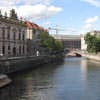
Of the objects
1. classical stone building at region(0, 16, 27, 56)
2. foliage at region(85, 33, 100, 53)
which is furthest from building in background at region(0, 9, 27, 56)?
foliage at region(85, 33, 100, 53)

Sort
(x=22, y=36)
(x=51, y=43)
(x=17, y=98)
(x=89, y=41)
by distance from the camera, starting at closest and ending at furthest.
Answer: (x=17, y=98), (x=22, y=36), (x=51, y=43), (x=89, y=41)

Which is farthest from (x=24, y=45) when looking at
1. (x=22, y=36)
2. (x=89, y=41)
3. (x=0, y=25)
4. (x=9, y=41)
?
(x=89, y=41)

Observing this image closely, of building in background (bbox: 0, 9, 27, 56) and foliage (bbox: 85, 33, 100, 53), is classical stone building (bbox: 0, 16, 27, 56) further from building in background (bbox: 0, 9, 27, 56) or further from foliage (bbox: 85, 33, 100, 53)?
foliage (bbox: 85, 33, 100, 53)

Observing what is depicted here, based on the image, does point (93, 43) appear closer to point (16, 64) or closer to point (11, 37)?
point (11, 37)

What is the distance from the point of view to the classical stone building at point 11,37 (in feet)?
221

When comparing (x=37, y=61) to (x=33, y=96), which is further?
(x=37, y=61)

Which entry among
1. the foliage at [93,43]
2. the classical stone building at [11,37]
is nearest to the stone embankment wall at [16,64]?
the classical stone building at [11,37]

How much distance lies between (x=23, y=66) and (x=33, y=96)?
111 feet

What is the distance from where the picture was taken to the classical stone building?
67.5m

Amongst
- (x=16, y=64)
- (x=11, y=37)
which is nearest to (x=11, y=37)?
(x=11, y=37)

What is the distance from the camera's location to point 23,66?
64.9m

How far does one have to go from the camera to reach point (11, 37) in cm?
7262

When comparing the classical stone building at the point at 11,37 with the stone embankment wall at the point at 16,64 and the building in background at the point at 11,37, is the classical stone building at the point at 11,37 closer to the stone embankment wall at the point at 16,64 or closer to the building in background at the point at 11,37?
the building in background at the point at 11,37

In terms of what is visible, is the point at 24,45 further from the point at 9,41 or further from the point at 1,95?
the point at 1,95
